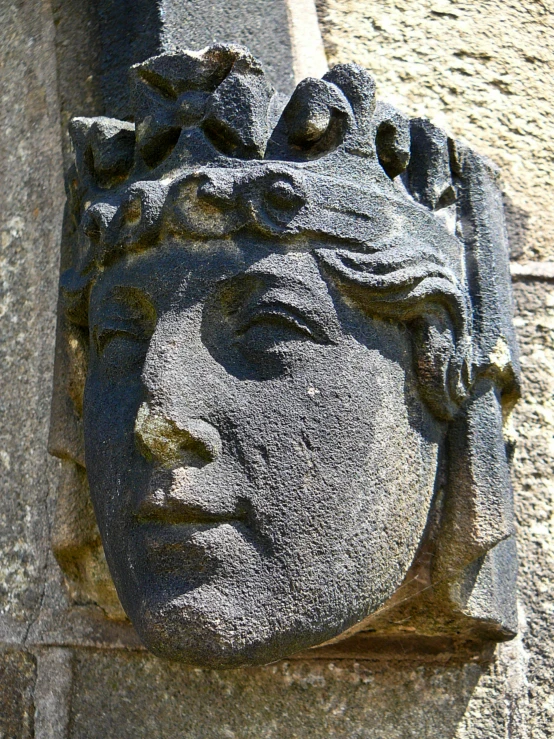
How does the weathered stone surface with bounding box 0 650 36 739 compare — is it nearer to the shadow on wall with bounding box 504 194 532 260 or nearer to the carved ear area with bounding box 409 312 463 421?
the carved ear area with bounding box 409 312 463 421

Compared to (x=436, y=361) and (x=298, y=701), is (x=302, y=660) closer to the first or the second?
(x=298, y=701)

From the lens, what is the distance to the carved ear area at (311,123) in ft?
3.76

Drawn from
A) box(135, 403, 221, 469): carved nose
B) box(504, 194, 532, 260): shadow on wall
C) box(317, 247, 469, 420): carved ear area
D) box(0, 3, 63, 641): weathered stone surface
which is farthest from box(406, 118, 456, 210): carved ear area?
box(0, 3, 63, 641): weathered stone surface

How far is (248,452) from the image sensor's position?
102 centimetres

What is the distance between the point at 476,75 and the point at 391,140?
2.08 ft

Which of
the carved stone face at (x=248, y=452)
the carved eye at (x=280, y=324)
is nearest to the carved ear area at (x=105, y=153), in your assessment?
the carved stone face at (x=248, y=452)

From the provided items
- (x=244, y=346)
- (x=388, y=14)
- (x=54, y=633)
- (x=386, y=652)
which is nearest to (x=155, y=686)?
(x=54, y=633)

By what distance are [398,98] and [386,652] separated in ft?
3.41

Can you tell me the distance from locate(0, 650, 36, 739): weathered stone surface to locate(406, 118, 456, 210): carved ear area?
1033 millimetres

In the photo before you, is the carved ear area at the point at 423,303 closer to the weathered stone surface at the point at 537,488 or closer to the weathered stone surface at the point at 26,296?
the weathered stone surface at the point at 537,488

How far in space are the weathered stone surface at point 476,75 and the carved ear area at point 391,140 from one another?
1.50ft

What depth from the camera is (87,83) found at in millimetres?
1644

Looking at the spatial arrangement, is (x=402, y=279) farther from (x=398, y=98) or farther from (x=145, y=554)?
(x=398, y=98)

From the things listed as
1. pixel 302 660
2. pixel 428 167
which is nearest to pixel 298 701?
pixel 302 660
